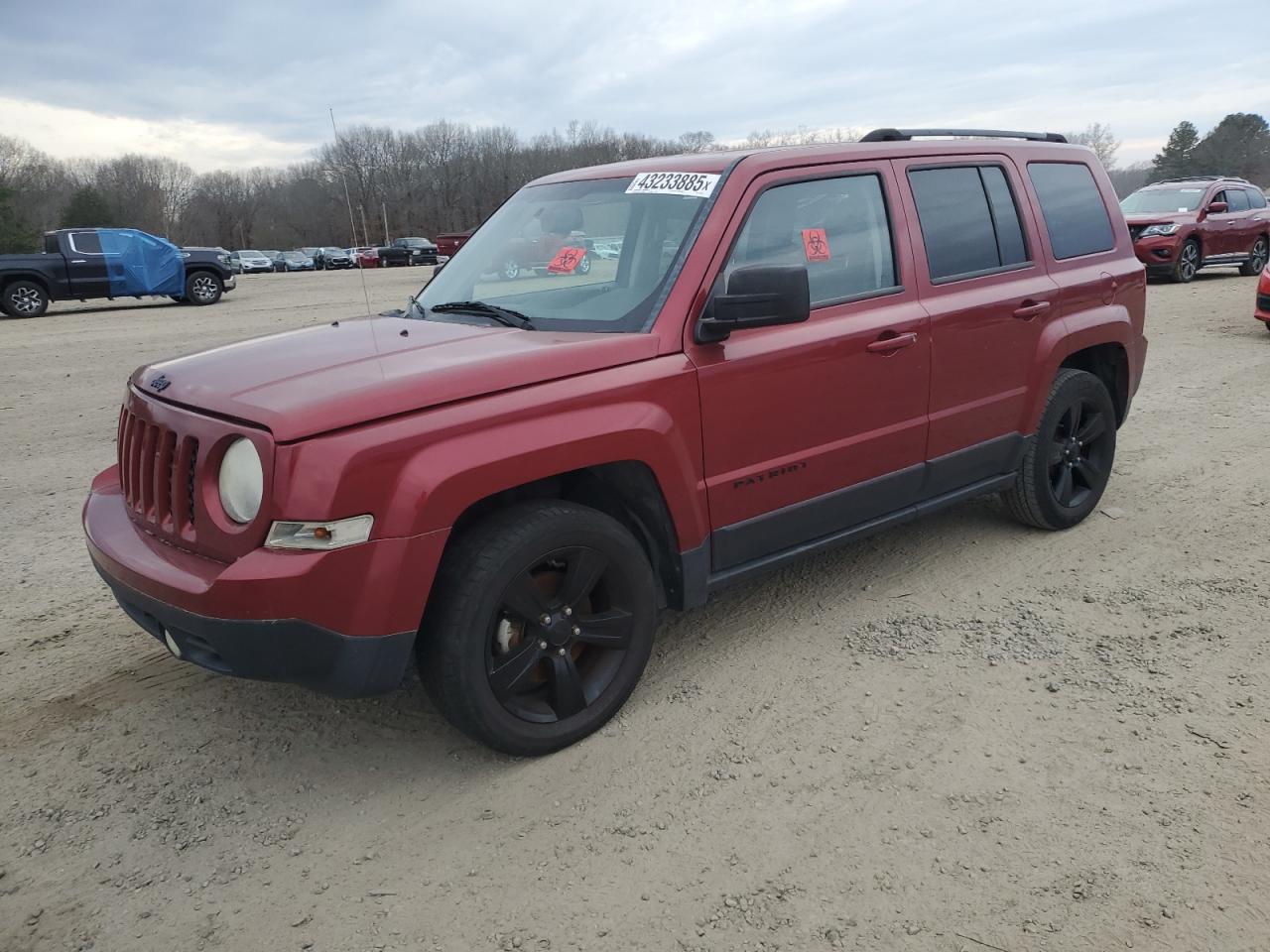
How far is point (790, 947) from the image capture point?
231 cm

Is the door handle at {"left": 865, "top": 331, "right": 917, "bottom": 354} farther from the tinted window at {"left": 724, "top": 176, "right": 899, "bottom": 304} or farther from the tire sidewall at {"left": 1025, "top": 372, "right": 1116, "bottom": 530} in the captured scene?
the tire sidewall at {"left": 1025, "top": 372, "right": 1116, "bottom": 530}

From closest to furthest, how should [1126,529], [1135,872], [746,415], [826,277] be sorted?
[1135,872] → [746,415] → [826,277] → [1126,529]

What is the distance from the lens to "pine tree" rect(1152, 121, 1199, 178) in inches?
2995

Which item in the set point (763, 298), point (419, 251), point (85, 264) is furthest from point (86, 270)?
point (419, 251)

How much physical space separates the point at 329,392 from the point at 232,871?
1.39 meters

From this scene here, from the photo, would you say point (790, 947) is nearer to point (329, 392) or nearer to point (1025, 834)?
point (1025, 834)

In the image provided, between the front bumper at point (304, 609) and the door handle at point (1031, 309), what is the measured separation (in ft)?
9.91

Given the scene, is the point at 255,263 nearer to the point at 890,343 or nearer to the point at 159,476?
the point at 159,476

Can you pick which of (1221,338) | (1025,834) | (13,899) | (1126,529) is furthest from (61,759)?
(1221,338)

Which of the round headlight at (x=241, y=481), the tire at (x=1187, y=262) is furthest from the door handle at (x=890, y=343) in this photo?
the tire at (x=1187, y=262)

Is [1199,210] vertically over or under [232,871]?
over

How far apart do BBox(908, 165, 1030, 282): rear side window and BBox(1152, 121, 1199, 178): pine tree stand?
3329 inches

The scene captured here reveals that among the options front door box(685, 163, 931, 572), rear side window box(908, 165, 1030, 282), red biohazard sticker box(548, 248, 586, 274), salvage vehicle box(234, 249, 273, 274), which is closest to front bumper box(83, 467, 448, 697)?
front door box(685, 163, 931, 572)

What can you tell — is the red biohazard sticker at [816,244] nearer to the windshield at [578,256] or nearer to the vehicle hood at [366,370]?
the windshield at [578,256]
